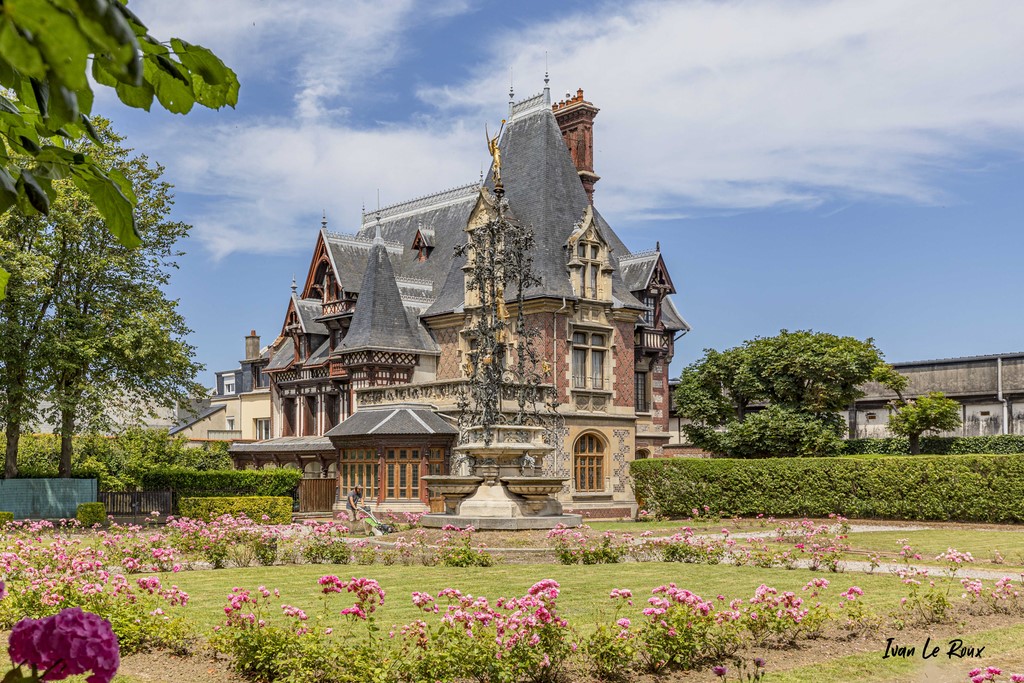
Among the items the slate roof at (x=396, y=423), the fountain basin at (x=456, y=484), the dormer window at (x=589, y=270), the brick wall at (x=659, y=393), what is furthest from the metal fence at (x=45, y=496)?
the brick wall at (x=659, y=393)


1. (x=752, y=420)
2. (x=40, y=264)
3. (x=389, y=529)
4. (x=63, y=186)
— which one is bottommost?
(x=389, y=529)

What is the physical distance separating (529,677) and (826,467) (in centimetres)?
2918

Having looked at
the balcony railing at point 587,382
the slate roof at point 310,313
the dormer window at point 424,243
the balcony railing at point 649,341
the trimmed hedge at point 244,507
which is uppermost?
the dormer window at point 424,243

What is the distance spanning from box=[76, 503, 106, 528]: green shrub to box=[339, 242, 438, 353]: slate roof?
1258 centimetres

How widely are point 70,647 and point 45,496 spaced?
34.3 metres

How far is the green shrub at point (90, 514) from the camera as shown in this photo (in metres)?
31.2

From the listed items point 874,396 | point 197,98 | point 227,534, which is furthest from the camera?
point 874,396

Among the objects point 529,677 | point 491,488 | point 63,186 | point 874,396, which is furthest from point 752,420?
point 529,677

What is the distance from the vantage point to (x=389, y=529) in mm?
28594

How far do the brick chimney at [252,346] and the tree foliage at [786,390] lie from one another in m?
32.4

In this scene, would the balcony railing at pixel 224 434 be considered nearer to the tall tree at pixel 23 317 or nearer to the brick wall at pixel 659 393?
the brick wall at pixel 659 393

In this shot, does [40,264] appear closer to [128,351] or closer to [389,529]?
[128,351]

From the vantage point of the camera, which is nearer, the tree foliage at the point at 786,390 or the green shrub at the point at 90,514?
the green shrub at the point at 90,514

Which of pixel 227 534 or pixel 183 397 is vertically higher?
pixel 183 397
